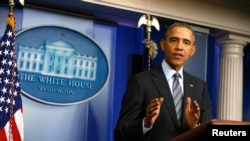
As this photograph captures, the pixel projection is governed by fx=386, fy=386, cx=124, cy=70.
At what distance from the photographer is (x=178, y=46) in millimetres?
1728

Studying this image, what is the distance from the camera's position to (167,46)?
176 centimetres

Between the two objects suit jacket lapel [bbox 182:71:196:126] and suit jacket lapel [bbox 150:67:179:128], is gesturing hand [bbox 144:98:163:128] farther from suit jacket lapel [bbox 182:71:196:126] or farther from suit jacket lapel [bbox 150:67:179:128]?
suit jacket lapel [bbox 182:71:196:126]

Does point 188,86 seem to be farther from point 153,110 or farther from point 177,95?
point 153,110

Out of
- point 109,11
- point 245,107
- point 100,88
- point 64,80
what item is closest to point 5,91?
point 64,80

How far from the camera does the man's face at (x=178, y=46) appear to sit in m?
1.72

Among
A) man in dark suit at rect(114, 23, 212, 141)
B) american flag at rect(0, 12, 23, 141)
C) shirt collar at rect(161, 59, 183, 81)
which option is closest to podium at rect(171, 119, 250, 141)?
man in dark suit at rect(114, 23, 212, 141)

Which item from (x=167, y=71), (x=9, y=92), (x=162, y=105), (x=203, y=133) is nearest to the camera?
(x=203, y=133)

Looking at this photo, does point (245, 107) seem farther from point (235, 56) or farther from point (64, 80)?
point (64, 80)

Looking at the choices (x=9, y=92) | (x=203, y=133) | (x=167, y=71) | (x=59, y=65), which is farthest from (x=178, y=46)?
(x=203, y=133)

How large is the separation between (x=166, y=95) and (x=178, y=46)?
23 cm

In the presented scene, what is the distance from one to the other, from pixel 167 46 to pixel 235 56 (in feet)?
5.40

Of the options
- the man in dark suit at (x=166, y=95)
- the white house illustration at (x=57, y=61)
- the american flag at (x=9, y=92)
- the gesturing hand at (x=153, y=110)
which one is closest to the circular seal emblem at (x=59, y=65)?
the white house illustration at (x=57, y=61)

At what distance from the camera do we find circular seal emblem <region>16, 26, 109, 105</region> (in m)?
2.61

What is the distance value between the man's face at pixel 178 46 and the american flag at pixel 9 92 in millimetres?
992
